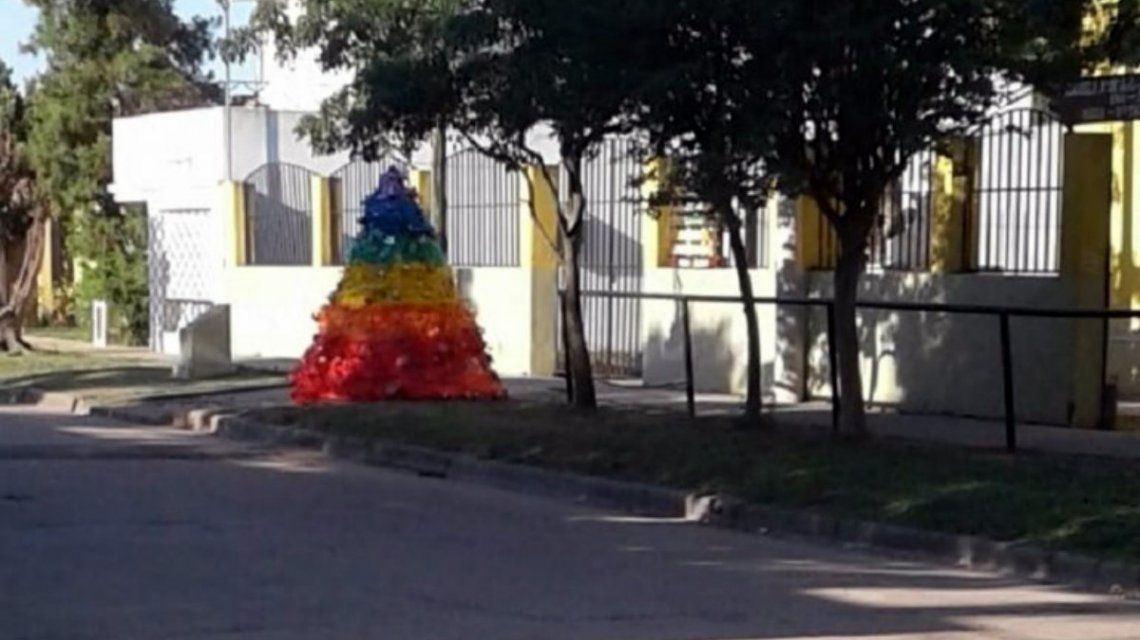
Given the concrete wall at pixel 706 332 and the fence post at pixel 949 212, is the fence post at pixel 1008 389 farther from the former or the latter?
the concrete wall at pixel 706 332

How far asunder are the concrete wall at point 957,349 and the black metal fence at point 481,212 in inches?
262

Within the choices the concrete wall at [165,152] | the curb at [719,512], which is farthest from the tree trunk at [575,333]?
the concrete wall at [165,152]

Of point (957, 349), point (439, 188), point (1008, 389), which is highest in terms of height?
point (439, 188)

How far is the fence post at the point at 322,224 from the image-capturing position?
108ft

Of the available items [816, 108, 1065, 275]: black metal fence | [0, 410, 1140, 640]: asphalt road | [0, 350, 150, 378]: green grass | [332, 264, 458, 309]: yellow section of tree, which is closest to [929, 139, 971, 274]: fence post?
[816, 108, 1065, 275]: black metal fence

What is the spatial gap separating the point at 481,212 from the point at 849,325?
40.9 feet

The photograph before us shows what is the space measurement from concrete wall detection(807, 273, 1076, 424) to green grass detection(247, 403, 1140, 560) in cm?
235

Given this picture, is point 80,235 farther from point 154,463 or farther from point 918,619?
point 918,619

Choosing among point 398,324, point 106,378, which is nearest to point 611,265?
point 398,324

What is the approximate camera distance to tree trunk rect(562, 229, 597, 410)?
70.1 ft

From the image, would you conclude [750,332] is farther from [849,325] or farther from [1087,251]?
[1087,251]

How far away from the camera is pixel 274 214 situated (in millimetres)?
34938

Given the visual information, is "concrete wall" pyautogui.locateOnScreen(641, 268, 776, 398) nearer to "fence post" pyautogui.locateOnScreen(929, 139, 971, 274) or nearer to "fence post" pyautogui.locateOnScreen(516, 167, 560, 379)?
"fence post" pyautogui.locateOnScreen(516, 167, 560, 379)

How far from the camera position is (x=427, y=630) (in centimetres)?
1059
